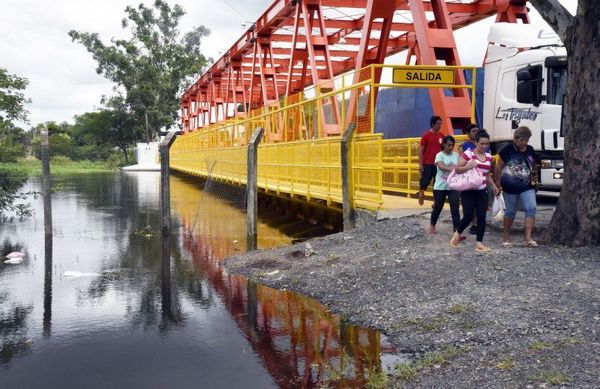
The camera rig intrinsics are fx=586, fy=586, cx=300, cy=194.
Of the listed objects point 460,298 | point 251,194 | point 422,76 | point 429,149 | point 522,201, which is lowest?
point 460,298

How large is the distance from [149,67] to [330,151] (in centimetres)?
4773

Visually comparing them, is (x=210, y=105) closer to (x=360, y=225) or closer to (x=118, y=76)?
(x=118, y=76)

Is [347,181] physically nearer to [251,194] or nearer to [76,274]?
[251,194]

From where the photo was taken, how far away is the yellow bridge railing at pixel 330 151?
9172mm

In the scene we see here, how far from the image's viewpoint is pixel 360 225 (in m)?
9.23

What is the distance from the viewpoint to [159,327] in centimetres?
595

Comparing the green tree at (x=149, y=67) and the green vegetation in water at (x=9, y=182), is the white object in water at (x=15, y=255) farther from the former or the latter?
the green tree at (x=149, y=67)

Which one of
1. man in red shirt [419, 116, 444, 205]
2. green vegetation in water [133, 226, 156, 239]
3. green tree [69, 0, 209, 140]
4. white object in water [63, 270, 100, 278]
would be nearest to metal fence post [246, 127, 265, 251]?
green vegetation in water [133, 226, 156, 239]

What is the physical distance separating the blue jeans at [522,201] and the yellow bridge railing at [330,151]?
1.98m

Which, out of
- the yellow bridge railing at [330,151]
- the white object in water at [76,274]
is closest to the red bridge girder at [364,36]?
the yellow bridge railing at [330,151]

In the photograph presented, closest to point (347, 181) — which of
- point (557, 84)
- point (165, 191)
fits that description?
point (165, 191)

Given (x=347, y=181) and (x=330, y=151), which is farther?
(x=330, y=151)

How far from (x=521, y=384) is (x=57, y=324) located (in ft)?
14.9

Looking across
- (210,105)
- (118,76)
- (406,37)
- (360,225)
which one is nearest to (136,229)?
(360,225)
